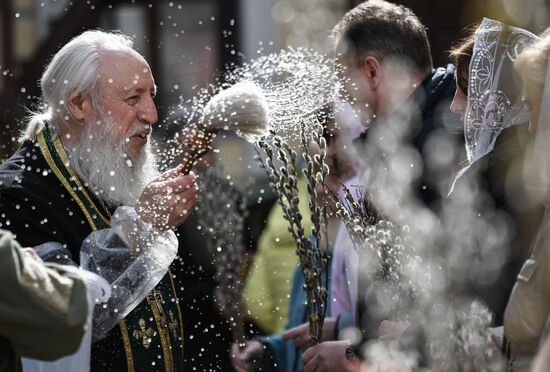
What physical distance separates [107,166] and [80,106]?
28cm

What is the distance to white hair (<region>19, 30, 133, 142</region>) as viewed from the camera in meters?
4.72

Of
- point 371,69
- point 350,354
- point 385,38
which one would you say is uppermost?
point 385,38

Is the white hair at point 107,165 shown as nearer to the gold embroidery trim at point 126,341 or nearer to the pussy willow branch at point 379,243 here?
the gold embroidery trim at point 126,341

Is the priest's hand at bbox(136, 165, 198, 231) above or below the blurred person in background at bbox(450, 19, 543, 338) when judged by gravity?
below

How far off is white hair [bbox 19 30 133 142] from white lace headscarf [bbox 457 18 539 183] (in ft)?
4.68

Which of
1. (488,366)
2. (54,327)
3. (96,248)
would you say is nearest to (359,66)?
(96,248)

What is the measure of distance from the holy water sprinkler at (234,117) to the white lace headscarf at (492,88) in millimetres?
763

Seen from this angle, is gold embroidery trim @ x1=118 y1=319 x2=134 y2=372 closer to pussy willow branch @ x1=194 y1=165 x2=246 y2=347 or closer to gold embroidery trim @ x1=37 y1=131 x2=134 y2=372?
gold embroidery trim @ x1=37 y1=131 x2=134 y2=372

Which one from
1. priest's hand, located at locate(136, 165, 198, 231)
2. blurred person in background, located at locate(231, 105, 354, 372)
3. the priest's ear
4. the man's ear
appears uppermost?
the man's ear

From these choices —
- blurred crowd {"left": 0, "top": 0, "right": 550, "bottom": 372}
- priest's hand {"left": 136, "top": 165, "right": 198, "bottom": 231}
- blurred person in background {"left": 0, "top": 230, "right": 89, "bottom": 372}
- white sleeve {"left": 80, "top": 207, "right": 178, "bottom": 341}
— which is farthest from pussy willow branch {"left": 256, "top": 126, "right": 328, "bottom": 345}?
blurred person in background {"left": 0, "top": 230, "right": 89, "bottom": 372}

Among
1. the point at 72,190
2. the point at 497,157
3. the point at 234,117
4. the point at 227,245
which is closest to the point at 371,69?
the point at 234,117

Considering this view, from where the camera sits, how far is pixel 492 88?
429cm

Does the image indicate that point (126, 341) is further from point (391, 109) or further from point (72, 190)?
point (391, 109)

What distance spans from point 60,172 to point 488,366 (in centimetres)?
180
